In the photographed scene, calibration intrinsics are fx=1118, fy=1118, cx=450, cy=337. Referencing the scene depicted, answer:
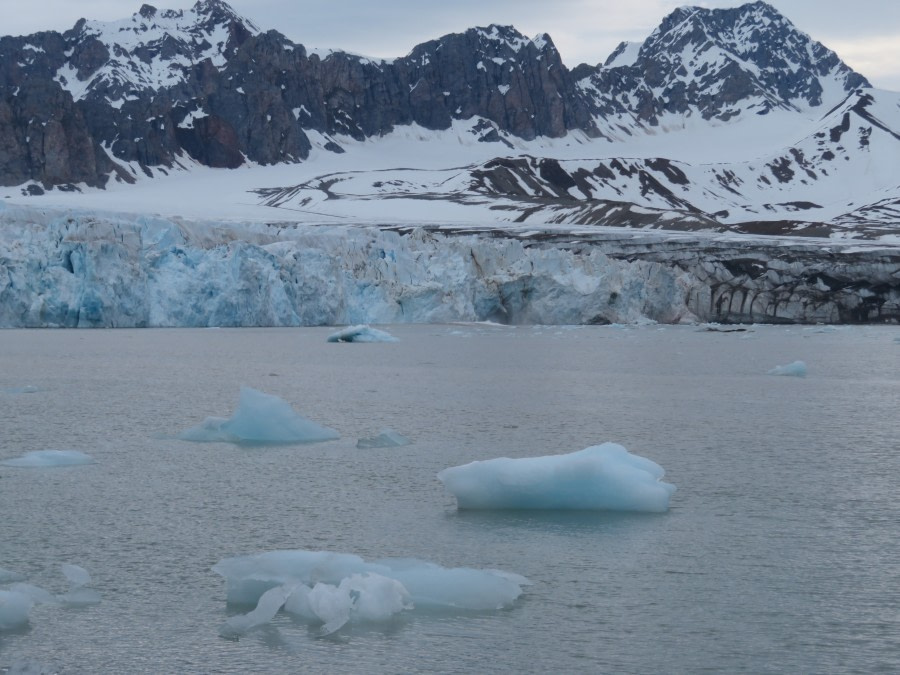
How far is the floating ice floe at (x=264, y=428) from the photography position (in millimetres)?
8992

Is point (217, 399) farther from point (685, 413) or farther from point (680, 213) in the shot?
point (680, 213)

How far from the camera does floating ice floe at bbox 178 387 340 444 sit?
8.99 metres

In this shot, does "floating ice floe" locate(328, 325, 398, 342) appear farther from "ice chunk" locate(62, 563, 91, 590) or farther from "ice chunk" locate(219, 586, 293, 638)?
"ice chunk" locate(219, 586, 293, 638)

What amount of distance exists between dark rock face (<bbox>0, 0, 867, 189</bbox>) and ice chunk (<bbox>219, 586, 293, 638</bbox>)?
106m

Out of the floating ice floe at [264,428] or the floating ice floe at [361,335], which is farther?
the floating ice floe at [361,335]

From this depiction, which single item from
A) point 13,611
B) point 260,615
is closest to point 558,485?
point 260,615

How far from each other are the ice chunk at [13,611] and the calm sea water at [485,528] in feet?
0.22

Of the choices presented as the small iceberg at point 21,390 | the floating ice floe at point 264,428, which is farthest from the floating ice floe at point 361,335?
the floating ice floe at point 264,428

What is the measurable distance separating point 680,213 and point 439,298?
180 ft

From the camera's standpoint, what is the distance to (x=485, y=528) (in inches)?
225

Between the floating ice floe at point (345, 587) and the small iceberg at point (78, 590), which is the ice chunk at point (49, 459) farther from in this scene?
the floating ice floe at point (345, 587)

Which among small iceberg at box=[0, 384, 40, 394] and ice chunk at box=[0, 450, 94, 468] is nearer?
ice chunk at box=[0, 450, 94, 468]

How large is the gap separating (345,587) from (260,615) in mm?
327

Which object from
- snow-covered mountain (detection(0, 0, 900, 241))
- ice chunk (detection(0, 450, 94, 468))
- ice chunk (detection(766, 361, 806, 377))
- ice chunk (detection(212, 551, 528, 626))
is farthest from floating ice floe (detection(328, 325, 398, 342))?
snow-covered mountain (detection(0, 0, 900, 241))
